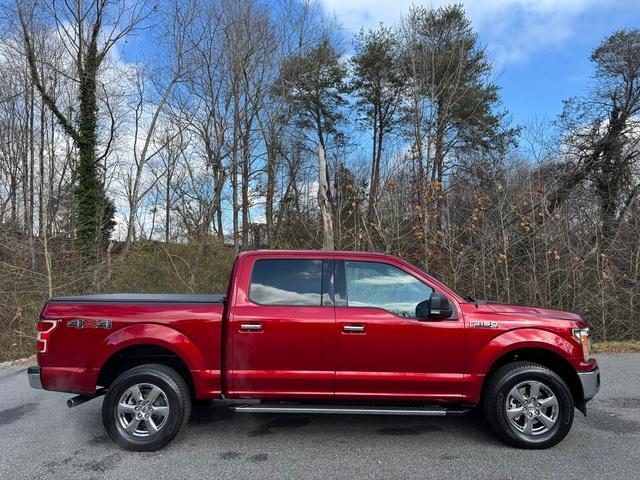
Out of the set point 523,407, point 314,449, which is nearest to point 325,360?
point 314,449

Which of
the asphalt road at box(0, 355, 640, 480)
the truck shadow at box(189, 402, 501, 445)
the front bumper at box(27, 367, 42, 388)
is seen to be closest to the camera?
the asphalt road at box(0, 355, 640, 480)

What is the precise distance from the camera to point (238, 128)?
23.1 metres

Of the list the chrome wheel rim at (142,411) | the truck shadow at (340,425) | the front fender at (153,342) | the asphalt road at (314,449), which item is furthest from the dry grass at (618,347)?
the chrome wheel rim at (142,411)

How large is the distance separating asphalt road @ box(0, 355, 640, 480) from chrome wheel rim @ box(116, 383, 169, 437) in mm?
216

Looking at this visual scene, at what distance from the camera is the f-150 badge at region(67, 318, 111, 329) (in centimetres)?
471

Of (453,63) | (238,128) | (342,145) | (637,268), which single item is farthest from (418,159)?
(342,145)

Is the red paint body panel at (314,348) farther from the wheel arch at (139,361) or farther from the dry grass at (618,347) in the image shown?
the dry grass at (618,347)

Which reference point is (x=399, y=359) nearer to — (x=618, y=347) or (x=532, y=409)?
(x=532, y=409)

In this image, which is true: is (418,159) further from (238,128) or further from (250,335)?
(250,335)

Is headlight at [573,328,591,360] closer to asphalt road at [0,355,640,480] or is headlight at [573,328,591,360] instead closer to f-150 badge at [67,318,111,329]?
asphalt road at [0,355,640,480]

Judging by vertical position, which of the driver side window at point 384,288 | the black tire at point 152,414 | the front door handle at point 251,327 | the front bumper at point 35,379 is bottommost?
the black tire at point 152,414

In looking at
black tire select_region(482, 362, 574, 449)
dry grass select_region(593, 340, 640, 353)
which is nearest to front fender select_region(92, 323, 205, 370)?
black tire select_region(482, 362, 574, 449)

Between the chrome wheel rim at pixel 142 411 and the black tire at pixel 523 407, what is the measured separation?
3.01 m

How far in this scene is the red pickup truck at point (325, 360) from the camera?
15.2 ft
